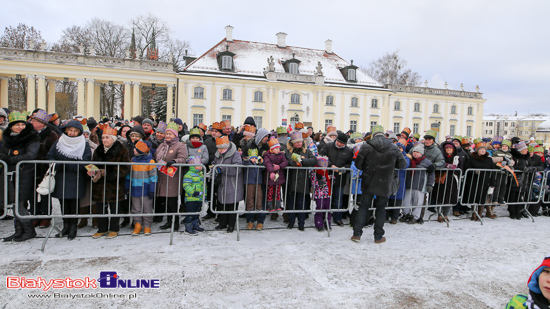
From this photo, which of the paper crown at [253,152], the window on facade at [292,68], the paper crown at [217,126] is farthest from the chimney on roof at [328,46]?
the paper crown at [253,152]

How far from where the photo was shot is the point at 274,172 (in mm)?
5801

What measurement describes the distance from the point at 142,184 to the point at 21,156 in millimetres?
1742

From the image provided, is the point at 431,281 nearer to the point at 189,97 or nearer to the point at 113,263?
the point at 113,263

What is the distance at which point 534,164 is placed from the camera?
828 centimetres

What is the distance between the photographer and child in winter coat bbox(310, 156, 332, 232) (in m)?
6.19

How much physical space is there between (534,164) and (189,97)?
1182 inches

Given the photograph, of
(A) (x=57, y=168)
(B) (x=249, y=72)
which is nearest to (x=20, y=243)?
(A) (x=57, y=168)

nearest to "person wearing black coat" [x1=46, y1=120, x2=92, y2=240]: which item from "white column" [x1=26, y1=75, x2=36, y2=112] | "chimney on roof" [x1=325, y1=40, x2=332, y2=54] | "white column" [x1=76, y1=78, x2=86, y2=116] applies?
"white column" [x1=76, y1=78, x2=86, y2=116]

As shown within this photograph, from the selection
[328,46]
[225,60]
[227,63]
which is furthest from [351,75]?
[225,60]

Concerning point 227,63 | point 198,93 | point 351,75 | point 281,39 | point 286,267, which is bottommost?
point 286,267

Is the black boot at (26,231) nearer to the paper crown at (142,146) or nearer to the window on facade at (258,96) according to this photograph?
the paper crown at (142,146)

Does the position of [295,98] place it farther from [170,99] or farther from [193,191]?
[193,191]

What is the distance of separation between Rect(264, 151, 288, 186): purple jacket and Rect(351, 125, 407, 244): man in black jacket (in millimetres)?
1321

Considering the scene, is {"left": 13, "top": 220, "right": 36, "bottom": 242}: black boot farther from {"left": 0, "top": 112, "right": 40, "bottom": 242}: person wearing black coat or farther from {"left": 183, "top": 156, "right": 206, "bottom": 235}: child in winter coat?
{"left": 183, "top": 156, "right": 206, "bottom": 235}: child in winter coat
